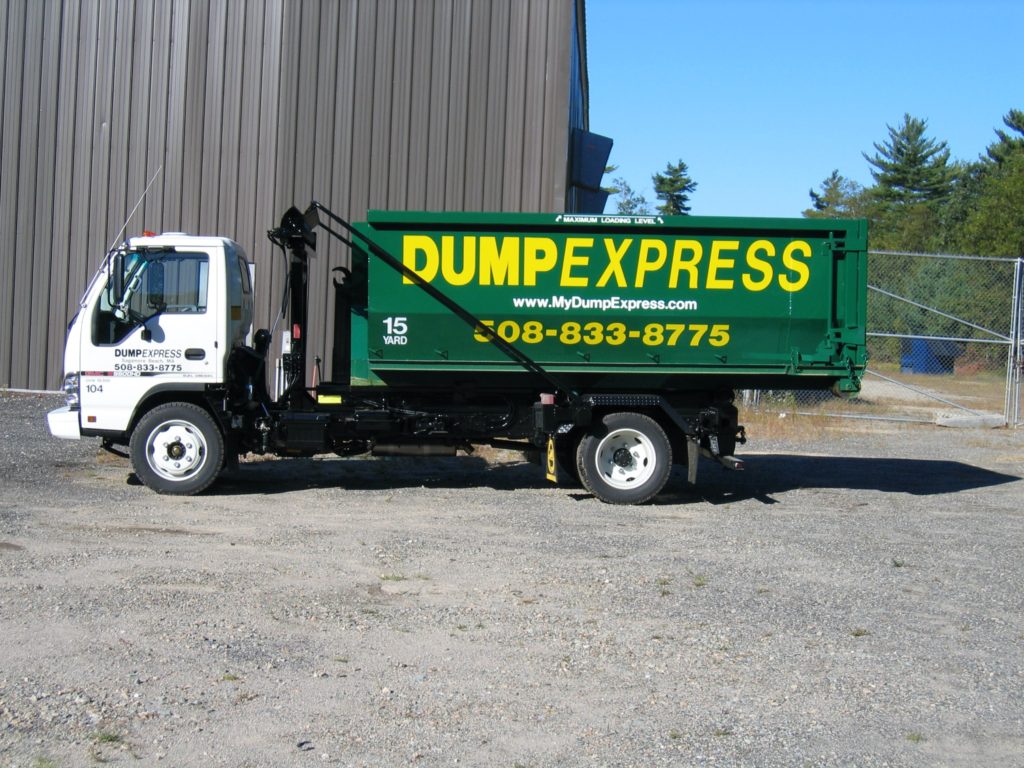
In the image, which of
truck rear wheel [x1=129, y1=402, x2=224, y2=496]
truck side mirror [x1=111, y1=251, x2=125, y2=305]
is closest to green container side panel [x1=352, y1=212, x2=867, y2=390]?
truck rear wheel [x1=129, y1=402, x2=224, y2=496]

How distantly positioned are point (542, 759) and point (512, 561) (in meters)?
3.74

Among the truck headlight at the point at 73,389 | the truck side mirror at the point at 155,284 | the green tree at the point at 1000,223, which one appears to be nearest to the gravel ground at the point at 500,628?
the truck headlight at the point at 73,389

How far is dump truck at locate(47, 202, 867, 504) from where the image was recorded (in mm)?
10797

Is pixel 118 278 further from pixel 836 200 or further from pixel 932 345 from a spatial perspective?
pixel 836 200

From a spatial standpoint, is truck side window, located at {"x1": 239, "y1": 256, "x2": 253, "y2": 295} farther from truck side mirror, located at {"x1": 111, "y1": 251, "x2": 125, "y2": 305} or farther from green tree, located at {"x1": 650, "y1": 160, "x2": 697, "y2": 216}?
green tree, located at {"x1": 650, "y1": 160, "x2": 697, "y2": 216}

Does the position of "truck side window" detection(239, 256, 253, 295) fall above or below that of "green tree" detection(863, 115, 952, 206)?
below

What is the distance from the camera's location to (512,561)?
8.39 meters

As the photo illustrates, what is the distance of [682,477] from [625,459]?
7.34 feet

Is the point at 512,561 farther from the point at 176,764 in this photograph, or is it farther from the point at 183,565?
the point at 176,764

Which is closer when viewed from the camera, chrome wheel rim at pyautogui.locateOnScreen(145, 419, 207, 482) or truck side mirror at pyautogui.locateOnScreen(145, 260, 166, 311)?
truck side mirror at pyautogui.locateOnScreen(145, 260, 166, 311)

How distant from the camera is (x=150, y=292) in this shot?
10789 millimetres

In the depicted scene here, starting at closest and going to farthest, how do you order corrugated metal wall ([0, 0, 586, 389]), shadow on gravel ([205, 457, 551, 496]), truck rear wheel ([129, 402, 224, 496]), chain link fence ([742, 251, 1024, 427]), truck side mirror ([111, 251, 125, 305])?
truck side mirror ([111, 251, 125, 305])
truck rear wheel ([129, 402, 224, 496])
shadow on gravel ([205, 457, 551, 496])
corrugated metal wall ([0, 0, 586, 389])
chain link fence ([742, 251, 1024, 427])

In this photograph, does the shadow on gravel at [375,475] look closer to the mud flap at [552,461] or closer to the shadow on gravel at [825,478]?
the mud flap at [552,461]

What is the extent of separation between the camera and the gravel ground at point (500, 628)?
16.0ft
